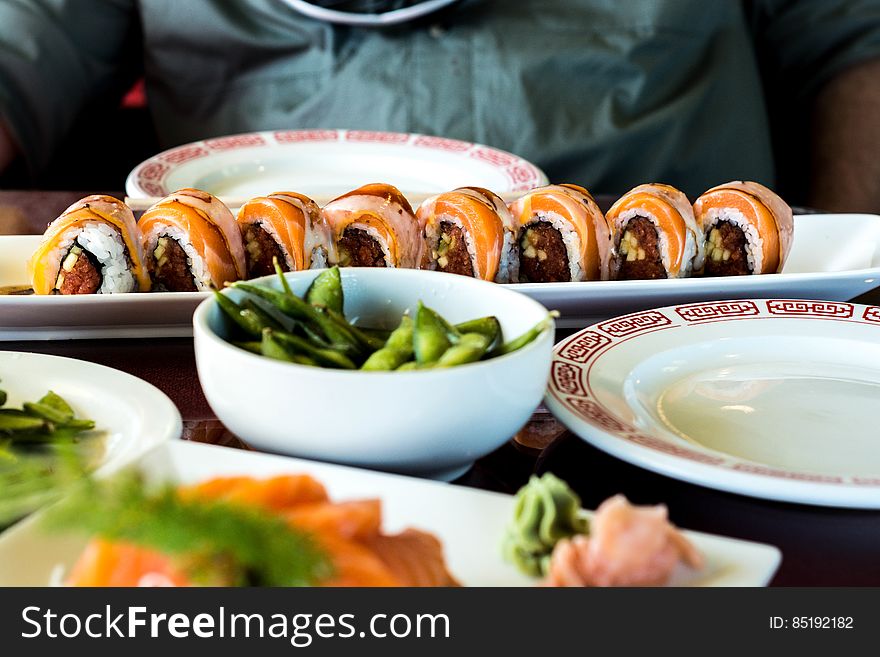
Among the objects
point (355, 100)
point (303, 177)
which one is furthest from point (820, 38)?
point (303, 177)

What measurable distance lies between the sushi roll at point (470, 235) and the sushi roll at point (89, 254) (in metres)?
0.27

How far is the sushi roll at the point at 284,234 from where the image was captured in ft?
2.95

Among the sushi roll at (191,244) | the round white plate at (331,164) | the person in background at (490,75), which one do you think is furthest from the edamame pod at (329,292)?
the person in background at (490,75)

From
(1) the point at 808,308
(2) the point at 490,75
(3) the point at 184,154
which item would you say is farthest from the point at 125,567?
(2) the point at 490,75

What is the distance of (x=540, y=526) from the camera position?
0.49 metres

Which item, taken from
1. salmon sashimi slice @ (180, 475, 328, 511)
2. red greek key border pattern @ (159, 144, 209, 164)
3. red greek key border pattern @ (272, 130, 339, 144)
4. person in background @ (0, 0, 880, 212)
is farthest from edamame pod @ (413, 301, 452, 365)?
person in background @ (0, 0, 880, 212)

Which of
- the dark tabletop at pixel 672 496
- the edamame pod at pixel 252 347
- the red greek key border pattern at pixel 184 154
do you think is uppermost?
the edamame pod at pixel 252 347

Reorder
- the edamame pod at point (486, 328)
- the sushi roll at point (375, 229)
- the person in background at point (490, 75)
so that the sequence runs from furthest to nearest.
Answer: the person in background at point (490, 75) < the sushi roll at point (375, 229) < the edamame pod at point (486, 328)

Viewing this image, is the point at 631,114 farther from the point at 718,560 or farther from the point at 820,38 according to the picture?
the point at 718,560

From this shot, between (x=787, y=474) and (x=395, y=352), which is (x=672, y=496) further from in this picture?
(x=395, y=352)

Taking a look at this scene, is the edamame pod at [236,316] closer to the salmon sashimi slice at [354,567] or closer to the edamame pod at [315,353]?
the edamame pod at [315,353]

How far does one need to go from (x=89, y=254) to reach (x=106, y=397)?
0.89 feet

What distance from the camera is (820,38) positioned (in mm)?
2041
